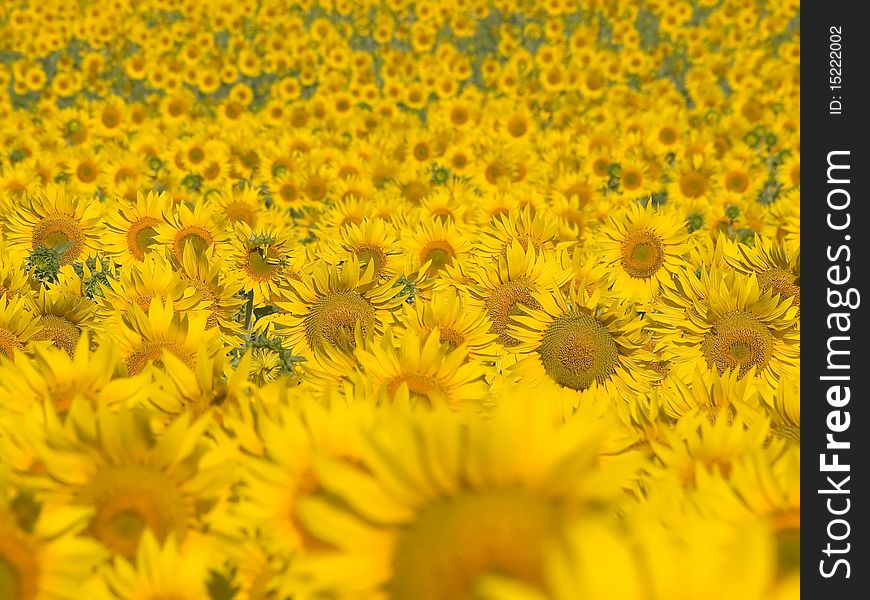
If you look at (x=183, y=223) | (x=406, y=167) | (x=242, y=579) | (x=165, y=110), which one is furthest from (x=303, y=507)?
(x=165, y=110)

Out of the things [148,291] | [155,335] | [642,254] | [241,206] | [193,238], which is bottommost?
[155,335]

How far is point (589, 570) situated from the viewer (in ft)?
3.03

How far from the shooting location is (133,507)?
1.58 m

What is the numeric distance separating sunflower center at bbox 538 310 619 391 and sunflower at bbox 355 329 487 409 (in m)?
1.23

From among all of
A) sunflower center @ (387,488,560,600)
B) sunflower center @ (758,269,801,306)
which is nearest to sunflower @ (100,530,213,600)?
sunflower center @ (387,488,560,600)

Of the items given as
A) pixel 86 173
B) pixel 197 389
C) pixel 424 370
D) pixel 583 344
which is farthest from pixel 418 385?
pixel 86 173

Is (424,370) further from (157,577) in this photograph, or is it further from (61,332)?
(61,332)

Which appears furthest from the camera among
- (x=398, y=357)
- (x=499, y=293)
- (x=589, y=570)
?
(x=499, y=293)

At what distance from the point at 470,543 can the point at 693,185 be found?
780 cm

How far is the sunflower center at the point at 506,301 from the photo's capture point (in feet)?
13.1

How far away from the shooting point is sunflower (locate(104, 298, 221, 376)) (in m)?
2.65
